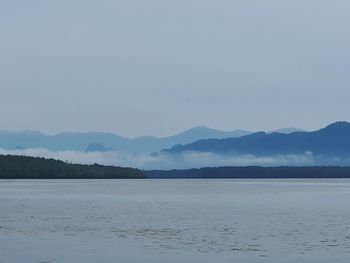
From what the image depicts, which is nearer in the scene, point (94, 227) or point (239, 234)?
point (239, 234)

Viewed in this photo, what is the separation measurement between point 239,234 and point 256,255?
1016 cm

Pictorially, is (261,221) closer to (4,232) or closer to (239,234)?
(239,234)

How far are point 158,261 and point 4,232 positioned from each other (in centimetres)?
1642

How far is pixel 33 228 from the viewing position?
50344mm

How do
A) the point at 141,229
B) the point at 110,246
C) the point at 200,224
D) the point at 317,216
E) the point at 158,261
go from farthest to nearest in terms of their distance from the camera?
the point at 317,216
the point at 200,224
the point at 141,229
the point at 110,246
the point at 158,261

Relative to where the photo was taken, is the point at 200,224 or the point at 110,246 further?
the point at 200,224

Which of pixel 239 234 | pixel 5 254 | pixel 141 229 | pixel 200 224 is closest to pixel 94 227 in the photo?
pixel 141 229

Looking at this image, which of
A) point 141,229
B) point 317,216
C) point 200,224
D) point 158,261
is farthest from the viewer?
point 317,216

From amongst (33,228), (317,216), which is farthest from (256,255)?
(317,216)

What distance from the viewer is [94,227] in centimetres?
5147

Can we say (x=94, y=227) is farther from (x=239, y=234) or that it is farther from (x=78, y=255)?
(x=78, y=255)

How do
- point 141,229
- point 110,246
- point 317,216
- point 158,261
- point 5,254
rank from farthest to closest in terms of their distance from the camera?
1. point 317,216
2. point 141,229
3. point 110,246
4. point 5,254
5. point 158,261

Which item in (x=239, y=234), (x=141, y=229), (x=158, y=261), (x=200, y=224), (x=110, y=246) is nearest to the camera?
(x=158, y=261)

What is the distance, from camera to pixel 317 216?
62344 mm
